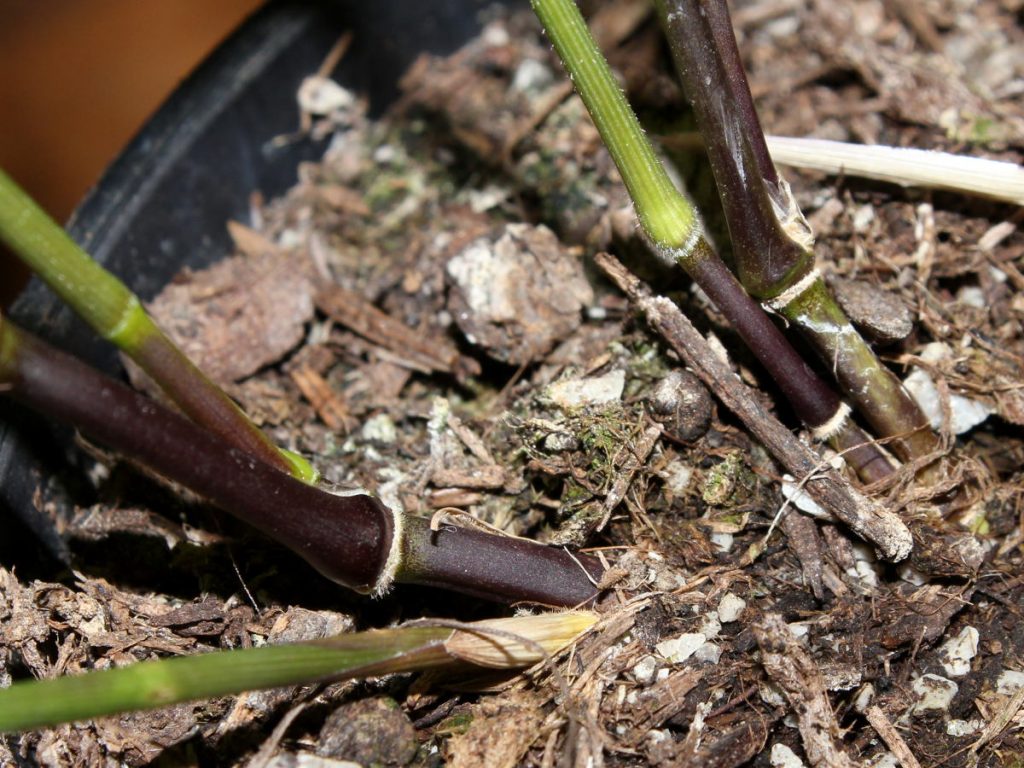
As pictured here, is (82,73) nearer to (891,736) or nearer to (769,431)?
(769,431)

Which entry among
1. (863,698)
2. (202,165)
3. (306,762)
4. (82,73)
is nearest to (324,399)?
(202,165)

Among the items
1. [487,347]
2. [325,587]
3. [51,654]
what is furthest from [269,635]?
[487,347]

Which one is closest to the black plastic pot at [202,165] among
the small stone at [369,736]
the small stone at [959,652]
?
the small stone at [369,736]

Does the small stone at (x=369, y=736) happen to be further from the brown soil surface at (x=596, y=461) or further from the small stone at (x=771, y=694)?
the small stone at (x=771, y=694)

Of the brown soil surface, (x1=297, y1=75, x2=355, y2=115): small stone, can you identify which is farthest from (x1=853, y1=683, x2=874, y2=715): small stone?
(x1=297, y1=75, x2=355, y2=115): small stone

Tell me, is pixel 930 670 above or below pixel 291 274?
below

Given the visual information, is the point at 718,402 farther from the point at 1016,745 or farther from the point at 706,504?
the point at 1016,745

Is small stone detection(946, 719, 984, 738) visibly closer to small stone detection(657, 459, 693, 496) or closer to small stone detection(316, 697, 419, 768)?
small stone detection(657, 459, 693, 496)
